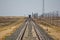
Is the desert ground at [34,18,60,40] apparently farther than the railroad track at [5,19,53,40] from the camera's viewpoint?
Yes

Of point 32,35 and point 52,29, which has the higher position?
point 32,35

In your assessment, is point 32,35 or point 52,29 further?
point 52,29

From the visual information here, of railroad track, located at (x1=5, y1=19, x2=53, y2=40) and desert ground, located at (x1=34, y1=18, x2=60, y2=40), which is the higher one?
railroad track, located at (x1=5, y1=19, x2=53, y2=40)

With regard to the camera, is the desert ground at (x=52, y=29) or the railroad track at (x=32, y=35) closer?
the railroad track at (x=32, y=35)

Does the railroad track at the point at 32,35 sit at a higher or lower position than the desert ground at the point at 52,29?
higher
